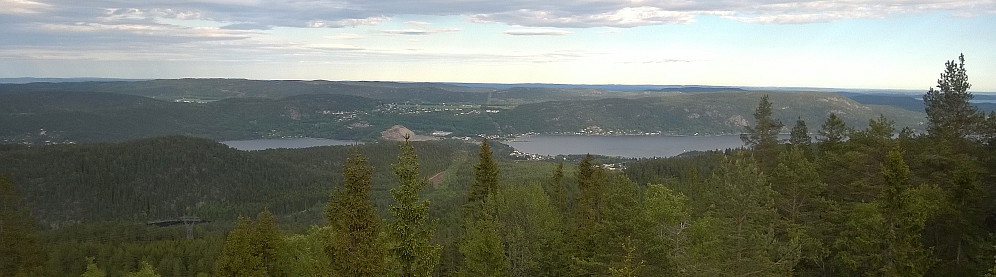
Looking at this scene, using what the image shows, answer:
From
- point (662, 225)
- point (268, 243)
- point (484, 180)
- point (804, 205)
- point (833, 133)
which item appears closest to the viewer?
point (662, 225)

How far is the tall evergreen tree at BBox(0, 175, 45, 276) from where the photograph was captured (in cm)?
3425

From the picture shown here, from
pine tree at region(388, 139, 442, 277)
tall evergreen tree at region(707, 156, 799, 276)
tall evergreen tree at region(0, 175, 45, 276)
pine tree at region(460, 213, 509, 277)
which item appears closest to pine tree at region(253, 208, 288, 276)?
pine tree at region(460, 213, 509, 277)

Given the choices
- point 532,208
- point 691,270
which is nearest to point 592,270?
point 532,208

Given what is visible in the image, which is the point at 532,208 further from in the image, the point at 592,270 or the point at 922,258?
the point at 922,258

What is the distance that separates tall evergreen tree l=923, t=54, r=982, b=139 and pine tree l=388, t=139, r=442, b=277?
112 ft

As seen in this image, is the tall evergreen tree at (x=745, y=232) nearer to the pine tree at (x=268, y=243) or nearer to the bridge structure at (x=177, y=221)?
the pine tree at (x=268, y=243)

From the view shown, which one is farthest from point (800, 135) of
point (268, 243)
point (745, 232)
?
point (268, 243)

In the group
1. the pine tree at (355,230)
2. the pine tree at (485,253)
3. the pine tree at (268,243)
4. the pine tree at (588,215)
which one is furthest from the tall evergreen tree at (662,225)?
the pine tree at (268,243)

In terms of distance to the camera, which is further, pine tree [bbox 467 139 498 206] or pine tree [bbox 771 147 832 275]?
pine tree [bbox 467 139 498 206]

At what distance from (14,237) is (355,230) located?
26995 millimetres

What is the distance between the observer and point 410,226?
20.5 meters

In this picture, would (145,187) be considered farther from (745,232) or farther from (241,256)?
(745,232)

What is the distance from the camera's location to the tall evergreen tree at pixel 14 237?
34.2 m

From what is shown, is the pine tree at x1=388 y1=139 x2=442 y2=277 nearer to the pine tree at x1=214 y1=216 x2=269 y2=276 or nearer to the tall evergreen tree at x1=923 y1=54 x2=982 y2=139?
the pine tree at x1=214 y1=216 x2=269 y2=276
